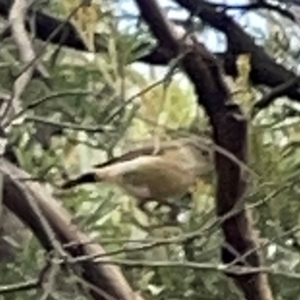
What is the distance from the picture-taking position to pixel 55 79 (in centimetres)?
80

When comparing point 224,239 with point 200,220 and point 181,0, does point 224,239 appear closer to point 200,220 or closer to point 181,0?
point 200,220

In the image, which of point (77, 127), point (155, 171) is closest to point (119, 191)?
point (155, 171)

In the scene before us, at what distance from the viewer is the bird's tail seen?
0.71 meters

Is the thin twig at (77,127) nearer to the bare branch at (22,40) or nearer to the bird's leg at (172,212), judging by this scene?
the bare branch at (22,40)

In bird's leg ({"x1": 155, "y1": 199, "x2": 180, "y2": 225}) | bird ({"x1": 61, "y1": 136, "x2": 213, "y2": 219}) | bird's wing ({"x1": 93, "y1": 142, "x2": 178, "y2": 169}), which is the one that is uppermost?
bird's wing ({"x1": 93, "y1": 142, "x2": 178, "y2": 169})

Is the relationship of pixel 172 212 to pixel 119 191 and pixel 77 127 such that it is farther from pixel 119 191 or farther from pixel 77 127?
pixel 77 127

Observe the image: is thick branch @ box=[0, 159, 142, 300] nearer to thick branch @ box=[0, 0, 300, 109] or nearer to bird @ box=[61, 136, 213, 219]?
bird @ box=[61, 136, 213, 219]

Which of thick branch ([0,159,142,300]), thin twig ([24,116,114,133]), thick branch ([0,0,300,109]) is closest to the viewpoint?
thin twig ([24,116,114,133])

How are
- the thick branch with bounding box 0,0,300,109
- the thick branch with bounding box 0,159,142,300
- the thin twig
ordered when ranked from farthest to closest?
1. the thick branch with bounding box 0,0,300,109
2. the thick branch with bounding box 0,159,142,300
3. the thin twig

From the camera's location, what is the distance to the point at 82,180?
72 cm

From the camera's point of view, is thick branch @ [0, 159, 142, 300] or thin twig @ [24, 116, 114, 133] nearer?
thin twig @ [24, 116, 114, 133]

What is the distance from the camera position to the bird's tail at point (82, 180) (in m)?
0.71

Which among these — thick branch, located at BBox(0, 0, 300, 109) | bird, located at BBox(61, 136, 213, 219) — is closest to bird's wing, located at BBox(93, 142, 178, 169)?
bird, located at BBox(61, 136, 213, 219)

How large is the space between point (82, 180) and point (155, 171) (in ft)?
0.16
